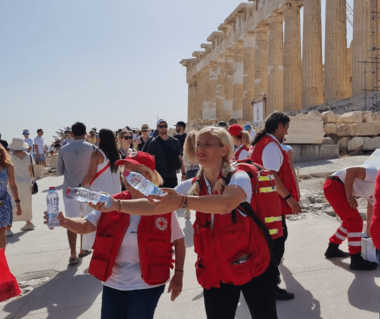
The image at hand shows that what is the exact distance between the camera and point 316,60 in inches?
801

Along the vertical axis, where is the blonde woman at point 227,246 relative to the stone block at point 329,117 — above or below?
below

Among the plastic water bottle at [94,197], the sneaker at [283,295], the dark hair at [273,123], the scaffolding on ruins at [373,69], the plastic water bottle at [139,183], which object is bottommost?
the sneaker at [283,295]

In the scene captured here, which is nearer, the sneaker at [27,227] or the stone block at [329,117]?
the sneaker at [27,227]

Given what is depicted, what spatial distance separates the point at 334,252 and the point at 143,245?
3189 millimetres

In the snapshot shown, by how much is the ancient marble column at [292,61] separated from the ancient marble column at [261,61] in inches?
168

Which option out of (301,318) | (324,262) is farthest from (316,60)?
(301,318)

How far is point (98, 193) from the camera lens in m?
1.93

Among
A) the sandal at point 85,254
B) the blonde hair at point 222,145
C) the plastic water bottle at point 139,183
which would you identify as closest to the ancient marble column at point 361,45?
the sandal at point 85,254

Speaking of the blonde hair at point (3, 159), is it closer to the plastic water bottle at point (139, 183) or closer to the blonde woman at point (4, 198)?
the blonde woman at point (4, 198)

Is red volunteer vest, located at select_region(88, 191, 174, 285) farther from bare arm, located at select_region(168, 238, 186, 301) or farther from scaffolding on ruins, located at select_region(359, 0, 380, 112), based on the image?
scaffolding on ruins, located at select_region(359, 0, 380, 112)

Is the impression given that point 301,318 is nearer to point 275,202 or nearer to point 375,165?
point 275,202

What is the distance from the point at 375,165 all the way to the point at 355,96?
47.8 ft

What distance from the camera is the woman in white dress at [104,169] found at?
4.68m

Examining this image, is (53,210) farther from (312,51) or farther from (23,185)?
(312,51)
